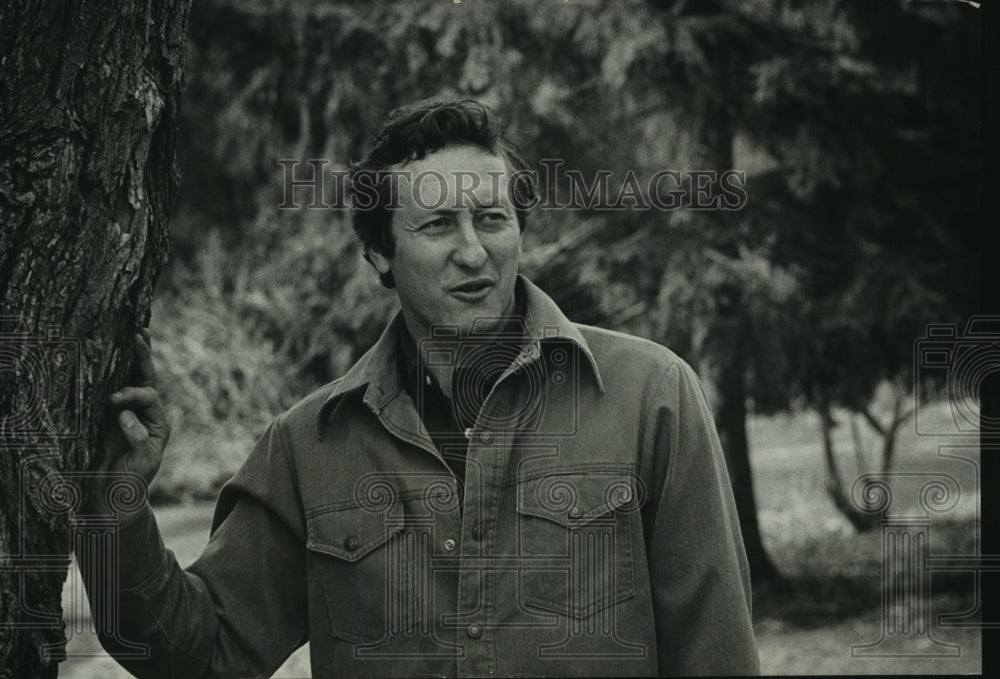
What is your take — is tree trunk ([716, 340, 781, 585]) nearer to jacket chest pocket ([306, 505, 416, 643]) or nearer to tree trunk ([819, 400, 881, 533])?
tree trunk ([819, 400, 881, 533])

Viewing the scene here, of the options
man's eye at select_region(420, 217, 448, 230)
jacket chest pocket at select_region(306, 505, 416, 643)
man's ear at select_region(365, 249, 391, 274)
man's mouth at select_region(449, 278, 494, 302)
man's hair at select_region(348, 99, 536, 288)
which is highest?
man's hair at select_region(348, 99, 536, 288)

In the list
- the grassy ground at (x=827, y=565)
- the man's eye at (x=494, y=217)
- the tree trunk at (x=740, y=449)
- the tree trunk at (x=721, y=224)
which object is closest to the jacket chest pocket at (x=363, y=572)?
the man's eye at (x=494, y=217)

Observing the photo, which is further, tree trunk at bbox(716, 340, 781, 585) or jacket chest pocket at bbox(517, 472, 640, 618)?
tree trunk at bbox(716, 340, 781, 585)

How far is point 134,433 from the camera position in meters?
1.73

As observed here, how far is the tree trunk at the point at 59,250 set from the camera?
166 centimetres

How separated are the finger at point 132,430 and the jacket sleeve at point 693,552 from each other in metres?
0.82

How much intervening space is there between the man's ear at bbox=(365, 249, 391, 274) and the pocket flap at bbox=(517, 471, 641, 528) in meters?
0.49

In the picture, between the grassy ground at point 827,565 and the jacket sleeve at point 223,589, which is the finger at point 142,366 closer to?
the jacket sleeve at point 223,589

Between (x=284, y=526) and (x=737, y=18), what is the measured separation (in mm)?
2954

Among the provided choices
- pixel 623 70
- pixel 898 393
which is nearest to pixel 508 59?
pixel 623 70

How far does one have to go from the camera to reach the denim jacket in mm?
1704

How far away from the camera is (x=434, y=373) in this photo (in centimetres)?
187

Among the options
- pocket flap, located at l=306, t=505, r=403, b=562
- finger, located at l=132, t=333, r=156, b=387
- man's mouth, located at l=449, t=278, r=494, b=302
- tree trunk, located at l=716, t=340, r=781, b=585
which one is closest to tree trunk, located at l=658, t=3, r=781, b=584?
tree trunk, located at l=716, t=340, r=781, b=585

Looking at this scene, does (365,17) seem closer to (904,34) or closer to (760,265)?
(760,265)
